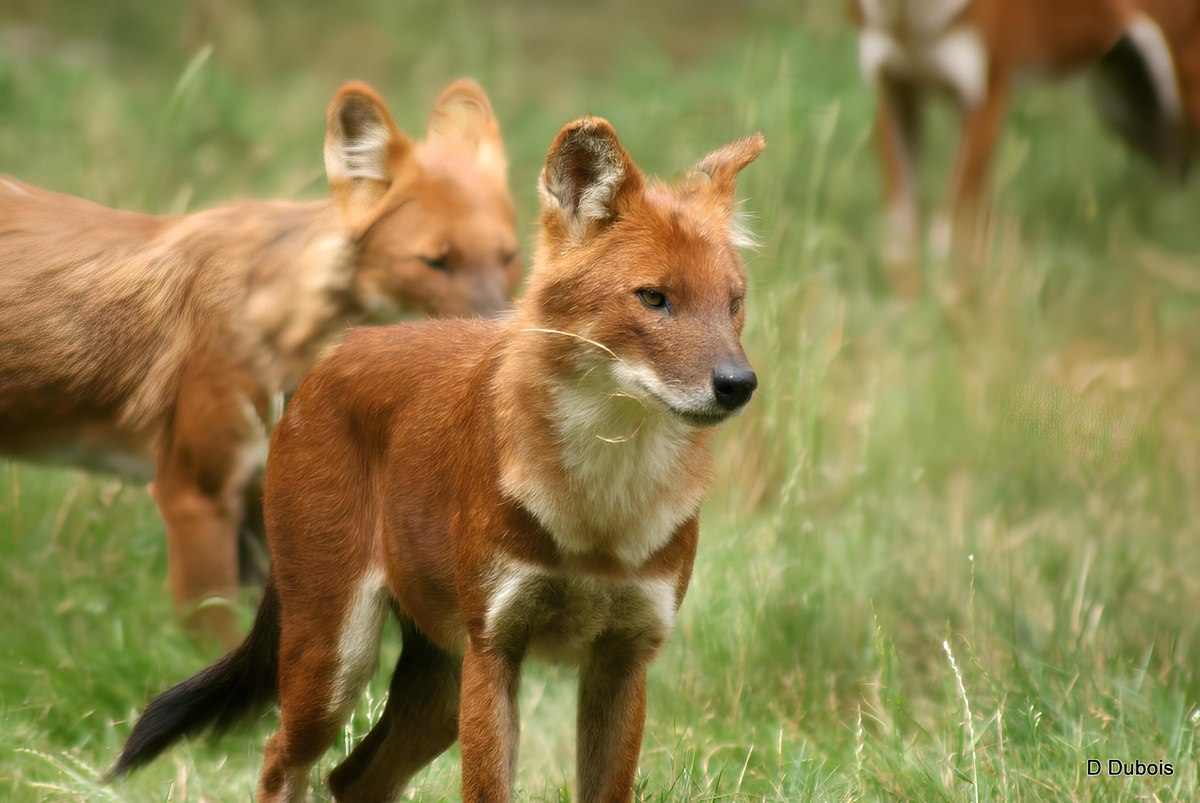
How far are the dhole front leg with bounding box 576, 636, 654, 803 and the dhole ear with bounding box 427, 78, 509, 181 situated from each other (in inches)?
109

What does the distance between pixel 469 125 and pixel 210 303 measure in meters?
1.46

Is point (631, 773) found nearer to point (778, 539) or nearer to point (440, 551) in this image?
point (440, 551)

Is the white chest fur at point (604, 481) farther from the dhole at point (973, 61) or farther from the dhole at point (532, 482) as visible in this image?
the dhole at point (973, 61)

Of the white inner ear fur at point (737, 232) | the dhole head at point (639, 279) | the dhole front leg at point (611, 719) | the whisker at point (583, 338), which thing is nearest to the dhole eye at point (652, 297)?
the dhole head at point (639, 279)

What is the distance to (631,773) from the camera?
345 centimetres

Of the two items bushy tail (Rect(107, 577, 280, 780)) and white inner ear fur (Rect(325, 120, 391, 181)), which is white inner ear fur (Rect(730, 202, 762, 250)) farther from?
white inner ear fur (Rect(325, 120, 391, 181))

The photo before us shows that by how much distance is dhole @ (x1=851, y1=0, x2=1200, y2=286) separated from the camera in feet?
28.3

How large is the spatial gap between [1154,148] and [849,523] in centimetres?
540

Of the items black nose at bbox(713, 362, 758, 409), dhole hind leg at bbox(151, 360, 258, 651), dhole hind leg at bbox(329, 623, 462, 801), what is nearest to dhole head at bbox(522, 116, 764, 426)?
black nose at bbox(713, 362, 758, 409)

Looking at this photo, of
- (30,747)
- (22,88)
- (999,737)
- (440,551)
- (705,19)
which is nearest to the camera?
(440,551)

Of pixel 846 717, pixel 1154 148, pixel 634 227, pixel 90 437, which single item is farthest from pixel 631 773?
pixel 1154 148

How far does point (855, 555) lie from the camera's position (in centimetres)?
555

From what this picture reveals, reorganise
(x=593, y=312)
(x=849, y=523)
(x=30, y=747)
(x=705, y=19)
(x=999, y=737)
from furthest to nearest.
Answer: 1. (x=705, y=19)
2. (x=849, y=523)
3. (x=30, y=747)
4. (x=999, y=737)
5. (x=593, y=312)

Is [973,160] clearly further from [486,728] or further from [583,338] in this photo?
[486,728]
